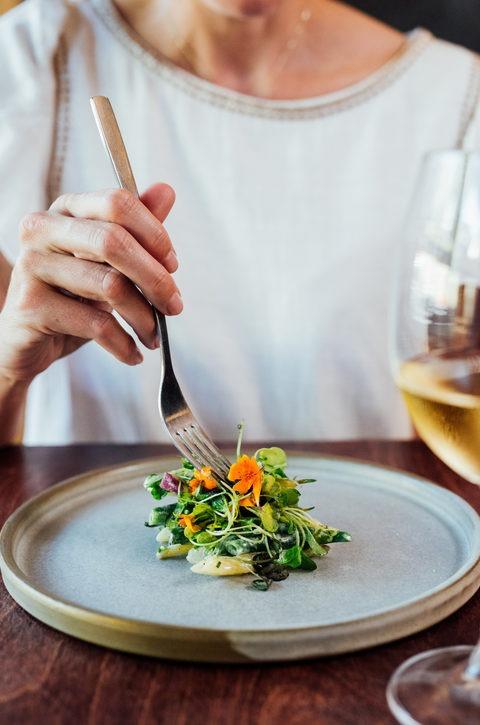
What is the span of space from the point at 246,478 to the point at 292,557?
0.09m

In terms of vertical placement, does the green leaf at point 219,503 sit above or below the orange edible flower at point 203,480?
below

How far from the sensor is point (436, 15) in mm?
3135

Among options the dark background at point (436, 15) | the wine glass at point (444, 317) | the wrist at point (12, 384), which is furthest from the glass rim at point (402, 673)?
the dark background at point (436, 15)

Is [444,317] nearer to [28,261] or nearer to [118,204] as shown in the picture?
[118,204]

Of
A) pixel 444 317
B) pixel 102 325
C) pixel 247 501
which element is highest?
pixel 444 317

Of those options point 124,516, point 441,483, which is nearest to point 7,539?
Result: point 124,516

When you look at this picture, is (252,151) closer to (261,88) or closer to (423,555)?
(261,88)

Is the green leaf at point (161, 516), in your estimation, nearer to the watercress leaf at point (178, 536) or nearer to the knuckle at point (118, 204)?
the watercress leaf at point (178, 536)

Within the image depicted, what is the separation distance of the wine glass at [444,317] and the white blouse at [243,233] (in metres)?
1.17

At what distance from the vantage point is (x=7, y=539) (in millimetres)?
834

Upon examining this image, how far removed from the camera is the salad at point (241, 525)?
0.79m

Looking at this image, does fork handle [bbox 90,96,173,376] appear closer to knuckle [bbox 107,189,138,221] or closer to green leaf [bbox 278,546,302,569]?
knuckle [bbox 107,189,138,221]

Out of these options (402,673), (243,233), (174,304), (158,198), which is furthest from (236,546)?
(243,233)

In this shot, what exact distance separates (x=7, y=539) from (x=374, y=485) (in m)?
0.46
